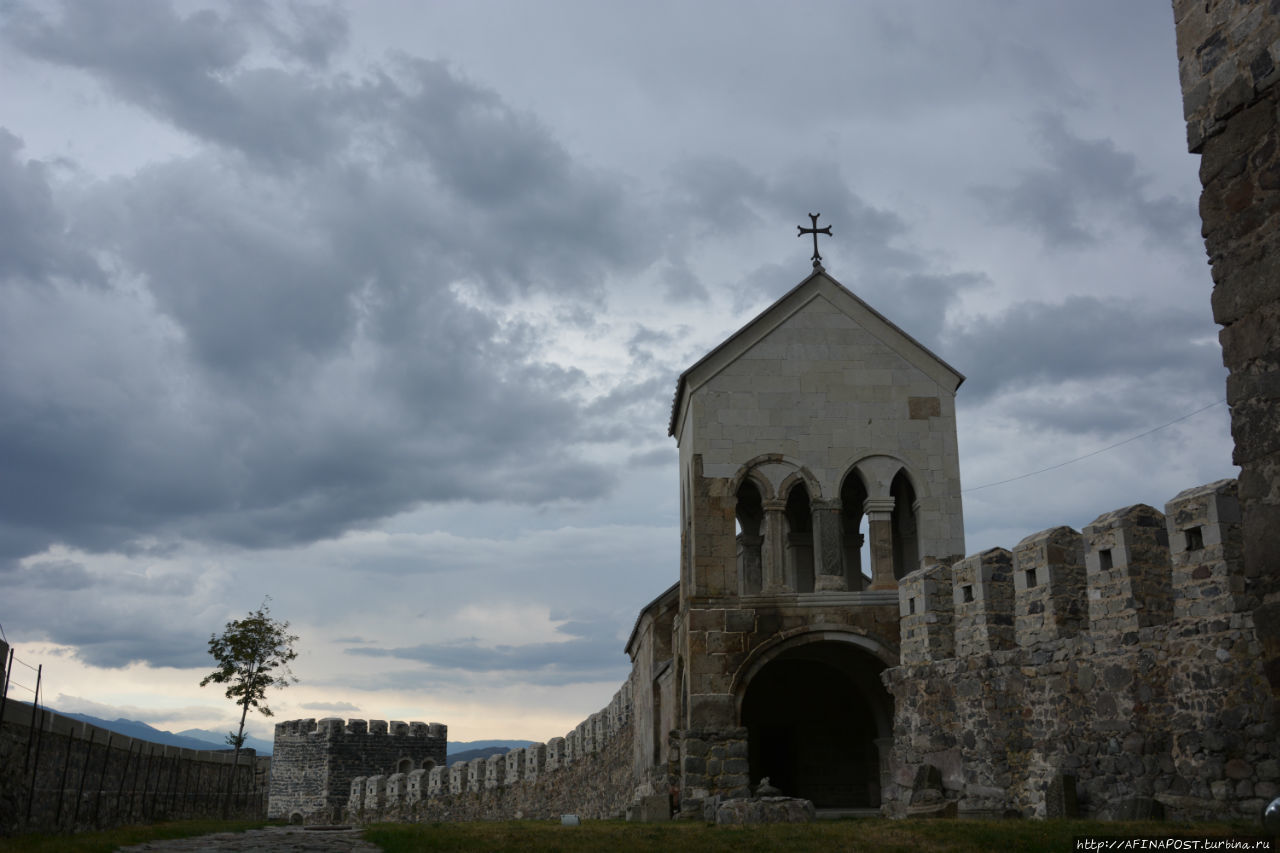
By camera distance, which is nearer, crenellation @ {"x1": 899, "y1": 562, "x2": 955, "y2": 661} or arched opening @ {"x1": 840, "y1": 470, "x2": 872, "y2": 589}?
crenellation @ {"x1": 899, "y1": 562, "x2": 955, "y2": 661}

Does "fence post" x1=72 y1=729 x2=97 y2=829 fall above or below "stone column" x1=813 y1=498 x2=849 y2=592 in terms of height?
below

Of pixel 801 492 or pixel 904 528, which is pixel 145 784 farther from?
pixel 904 528

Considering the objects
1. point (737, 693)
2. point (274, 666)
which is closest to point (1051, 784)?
point (737, 693)

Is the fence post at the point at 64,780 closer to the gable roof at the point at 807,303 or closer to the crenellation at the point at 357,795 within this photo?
the gable roof at the point at 807,303

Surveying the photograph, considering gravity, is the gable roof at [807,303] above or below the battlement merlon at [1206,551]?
above

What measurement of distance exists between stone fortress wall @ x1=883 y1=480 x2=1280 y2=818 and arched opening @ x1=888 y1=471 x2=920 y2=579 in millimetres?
4078

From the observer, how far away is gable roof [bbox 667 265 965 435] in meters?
19.4

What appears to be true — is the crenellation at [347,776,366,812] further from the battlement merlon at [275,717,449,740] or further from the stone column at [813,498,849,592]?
the stone column at [813,498,849,592]

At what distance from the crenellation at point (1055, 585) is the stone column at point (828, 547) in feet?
17.0

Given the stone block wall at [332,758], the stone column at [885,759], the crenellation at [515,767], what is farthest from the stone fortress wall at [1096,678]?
the stone block wall at [332,758]

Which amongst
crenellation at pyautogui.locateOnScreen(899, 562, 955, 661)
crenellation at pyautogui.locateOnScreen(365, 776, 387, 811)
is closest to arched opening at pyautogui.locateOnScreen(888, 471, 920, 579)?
crenellation at pyautogui.locateOnScreen(899, 562, 955, 661)

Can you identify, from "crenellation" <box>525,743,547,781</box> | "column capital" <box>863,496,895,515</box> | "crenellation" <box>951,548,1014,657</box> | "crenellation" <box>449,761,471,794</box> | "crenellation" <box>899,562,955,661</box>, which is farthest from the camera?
"crenellation" <box>449,761,471,794</box>

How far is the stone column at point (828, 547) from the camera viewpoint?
18469 mm

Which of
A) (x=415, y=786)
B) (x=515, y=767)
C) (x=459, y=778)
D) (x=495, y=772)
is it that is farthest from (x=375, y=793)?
(x=515, y=767)
